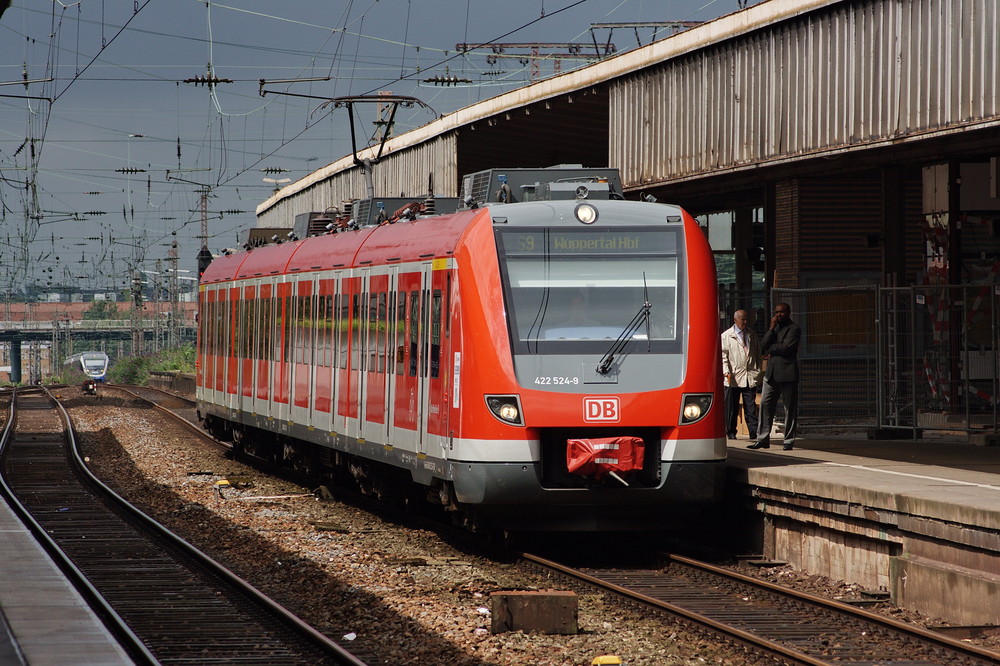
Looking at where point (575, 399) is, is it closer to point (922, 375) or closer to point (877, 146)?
point (877, 146)

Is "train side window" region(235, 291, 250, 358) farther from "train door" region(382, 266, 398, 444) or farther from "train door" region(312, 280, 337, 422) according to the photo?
"train door" region(382, 266, 398, 444)

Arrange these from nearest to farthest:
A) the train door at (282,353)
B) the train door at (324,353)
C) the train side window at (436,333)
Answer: the train side window at (436,333), the train door at (324,353), the train door at (282,353)

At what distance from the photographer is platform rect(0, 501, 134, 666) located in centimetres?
802

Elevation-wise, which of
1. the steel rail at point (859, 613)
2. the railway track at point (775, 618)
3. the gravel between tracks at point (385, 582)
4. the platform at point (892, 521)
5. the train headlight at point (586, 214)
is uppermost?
the train headlight at point (586, 214)

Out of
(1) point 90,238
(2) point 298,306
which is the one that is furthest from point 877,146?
(1) point 90,238

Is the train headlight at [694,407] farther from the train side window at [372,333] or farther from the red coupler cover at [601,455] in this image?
the train side window at [372,333]

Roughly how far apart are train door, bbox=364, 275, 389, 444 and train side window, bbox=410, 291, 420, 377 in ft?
3.09

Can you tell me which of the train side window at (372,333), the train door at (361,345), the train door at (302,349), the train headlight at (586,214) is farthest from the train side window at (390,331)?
the train door at (302,349)

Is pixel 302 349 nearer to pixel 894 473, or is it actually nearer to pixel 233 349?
pixel 233 349

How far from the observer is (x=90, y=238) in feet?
222

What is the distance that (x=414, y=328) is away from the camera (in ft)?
45.7

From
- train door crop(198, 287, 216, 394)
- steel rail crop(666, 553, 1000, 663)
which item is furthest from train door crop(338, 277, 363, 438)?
train door crop(198, 287, 216, 394)

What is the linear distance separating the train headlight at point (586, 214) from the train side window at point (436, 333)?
147 centimetres

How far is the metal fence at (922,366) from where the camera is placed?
17.2 m
